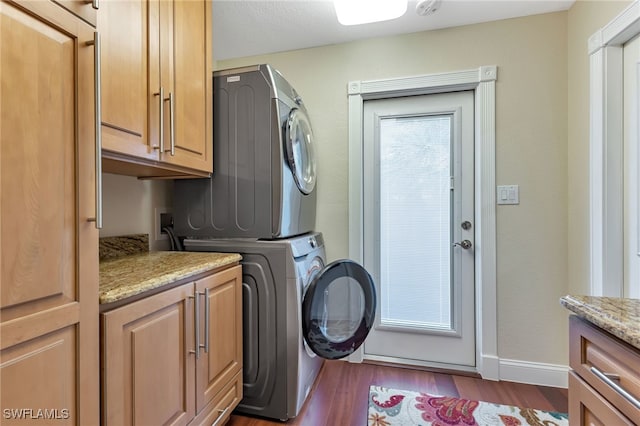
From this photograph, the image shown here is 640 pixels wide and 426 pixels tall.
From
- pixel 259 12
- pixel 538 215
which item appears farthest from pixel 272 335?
pixel 259 12

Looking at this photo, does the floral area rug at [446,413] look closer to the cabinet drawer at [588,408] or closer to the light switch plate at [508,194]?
the cabinet drawer at [588,408]

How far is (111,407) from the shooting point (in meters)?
0.85

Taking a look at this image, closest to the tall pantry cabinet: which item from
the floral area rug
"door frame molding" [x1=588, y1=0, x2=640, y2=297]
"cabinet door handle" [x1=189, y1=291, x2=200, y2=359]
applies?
"cabinet door handle" [x1=189, y1=291, x2=200, y2=359]

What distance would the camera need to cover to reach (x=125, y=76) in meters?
1.10

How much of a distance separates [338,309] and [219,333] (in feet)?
2.44

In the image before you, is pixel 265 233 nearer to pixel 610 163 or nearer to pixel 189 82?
pixel 189 82

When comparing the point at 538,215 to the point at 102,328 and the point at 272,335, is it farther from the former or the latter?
the point at 102,328

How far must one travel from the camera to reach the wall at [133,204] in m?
1.52

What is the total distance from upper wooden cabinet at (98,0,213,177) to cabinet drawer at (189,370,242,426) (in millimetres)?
1033

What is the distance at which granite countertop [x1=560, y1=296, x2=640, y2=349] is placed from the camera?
0.70m

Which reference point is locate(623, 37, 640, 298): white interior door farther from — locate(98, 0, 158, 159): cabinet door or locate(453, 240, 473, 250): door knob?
locate(98, 0, 158, 159): cabinet door

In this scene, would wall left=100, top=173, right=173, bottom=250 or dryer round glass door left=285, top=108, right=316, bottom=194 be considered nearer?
wall left=100, top=173, right=173, bottom=250

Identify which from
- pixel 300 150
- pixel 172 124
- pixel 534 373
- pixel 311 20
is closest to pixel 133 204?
pixel 172 124

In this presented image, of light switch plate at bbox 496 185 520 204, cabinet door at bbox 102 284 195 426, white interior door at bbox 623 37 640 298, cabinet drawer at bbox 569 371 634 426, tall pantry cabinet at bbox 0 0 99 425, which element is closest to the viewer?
tall pantry cabinet at bbox 0 0 99 425
